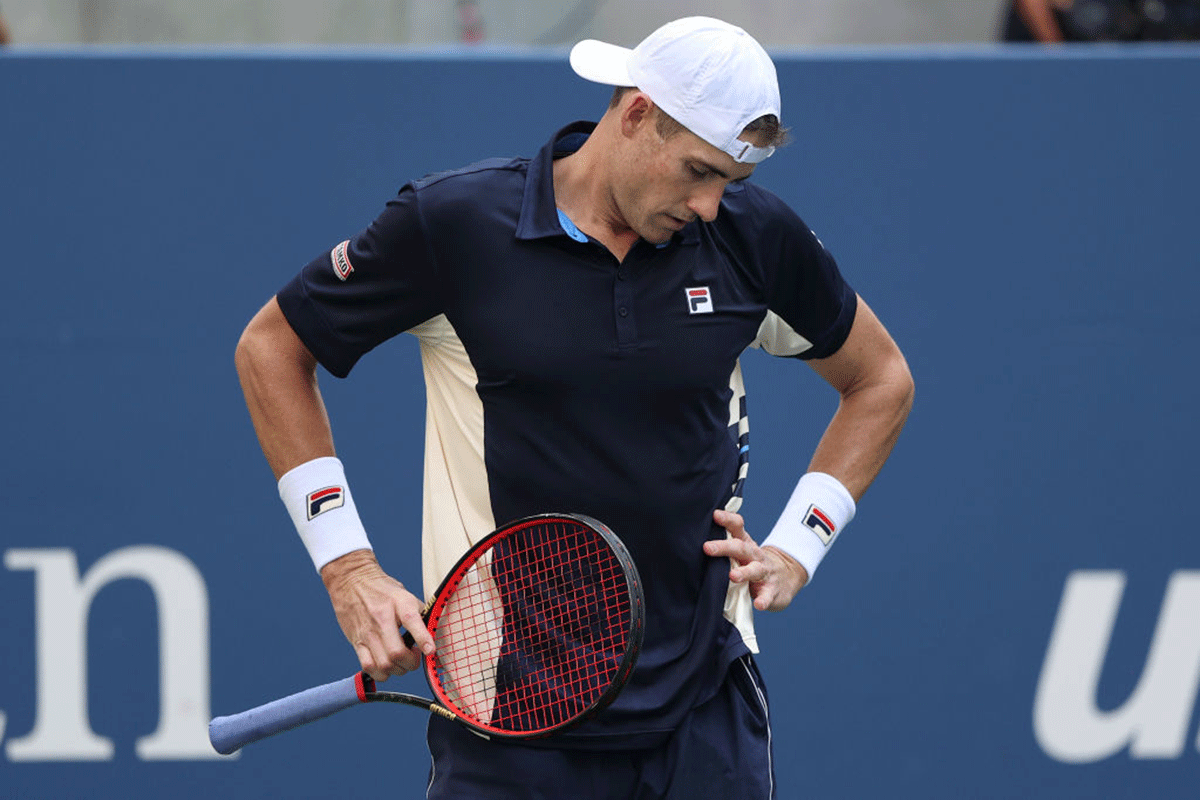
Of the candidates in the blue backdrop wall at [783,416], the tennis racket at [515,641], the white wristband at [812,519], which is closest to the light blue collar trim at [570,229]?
the tennis racket at [515,641]

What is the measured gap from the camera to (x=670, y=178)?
2139mm

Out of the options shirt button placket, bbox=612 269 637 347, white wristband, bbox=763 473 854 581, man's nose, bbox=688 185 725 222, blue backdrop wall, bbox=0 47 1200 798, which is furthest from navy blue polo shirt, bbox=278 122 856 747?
blue backdrop wall, bbox=0 47 1200 798

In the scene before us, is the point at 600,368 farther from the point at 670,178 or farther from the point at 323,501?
the point at 323,501

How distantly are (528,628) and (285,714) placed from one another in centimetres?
39

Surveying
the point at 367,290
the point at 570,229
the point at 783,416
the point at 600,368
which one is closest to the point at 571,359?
the point at 600,368

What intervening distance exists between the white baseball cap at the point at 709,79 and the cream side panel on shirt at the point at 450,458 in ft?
1.54

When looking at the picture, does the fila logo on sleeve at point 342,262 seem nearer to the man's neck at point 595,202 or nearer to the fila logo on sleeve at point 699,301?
the man's neck at point 595,202

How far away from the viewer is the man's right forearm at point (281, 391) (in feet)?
7.58

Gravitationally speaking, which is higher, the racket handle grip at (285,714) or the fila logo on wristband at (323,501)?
the fila logo on wristband at (323,501)

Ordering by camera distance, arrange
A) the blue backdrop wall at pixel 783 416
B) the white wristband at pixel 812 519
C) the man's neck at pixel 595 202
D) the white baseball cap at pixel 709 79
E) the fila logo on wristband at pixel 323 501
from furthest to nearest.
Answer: the blue backdrop wall at pixel 783 416
the white wristband at pixel 812 519
the fila logo on wristband at pixel 323 501
the man's neck at pixel 595 202
the white baseball cap at pixel 709 79

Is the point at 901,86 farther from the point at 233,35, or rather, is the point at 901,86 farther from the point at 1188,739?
the point at 233,35

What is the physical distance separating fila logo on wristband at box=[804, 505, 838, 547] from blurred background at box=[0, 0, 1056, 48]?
2915 mm

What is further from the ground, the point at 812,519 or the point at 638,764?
the point at 812,519

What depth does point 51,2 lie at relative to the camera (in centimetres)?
502
